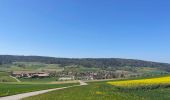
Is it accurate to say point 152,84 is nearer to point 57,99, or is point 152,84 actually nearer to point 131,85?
point 131,85

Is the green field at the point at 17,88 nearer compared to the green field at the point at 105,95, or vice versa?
the green field at the point at 105,95

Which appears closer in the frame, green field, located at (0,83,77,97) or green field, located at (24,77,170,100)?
green field, located at (24,77,170,100)

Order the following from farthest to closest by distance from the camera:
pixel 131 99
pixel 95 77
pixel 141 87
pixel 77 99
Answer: pixel 95 77
pixel 141 87
pixel 77 99
pixel 131 99

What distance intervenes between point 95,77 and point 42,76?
77.8 feet

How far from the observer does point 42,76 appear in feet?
484

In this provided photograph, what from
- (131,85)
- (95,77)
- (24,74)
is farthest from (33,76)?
(131,85)

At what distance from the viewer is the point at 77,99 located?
27047 millimetres

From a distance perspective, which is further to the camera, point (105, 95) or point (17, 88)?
point (17, 88)

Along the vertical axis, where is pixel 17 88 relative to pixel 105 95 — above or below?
below

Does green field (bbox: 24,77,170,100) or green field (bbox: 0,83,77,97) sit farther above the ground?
green field (bbox: 24,77,170,100)

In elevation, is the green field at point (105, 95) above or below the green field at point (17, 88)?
above

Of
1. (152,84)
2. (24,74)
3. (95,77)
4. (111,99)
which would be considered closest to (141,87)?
(152,84)

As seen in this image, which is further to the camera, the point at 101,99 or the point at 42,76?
the point at 42,76

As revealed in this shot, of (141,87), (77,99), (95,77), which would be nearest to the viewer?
(77,99)
